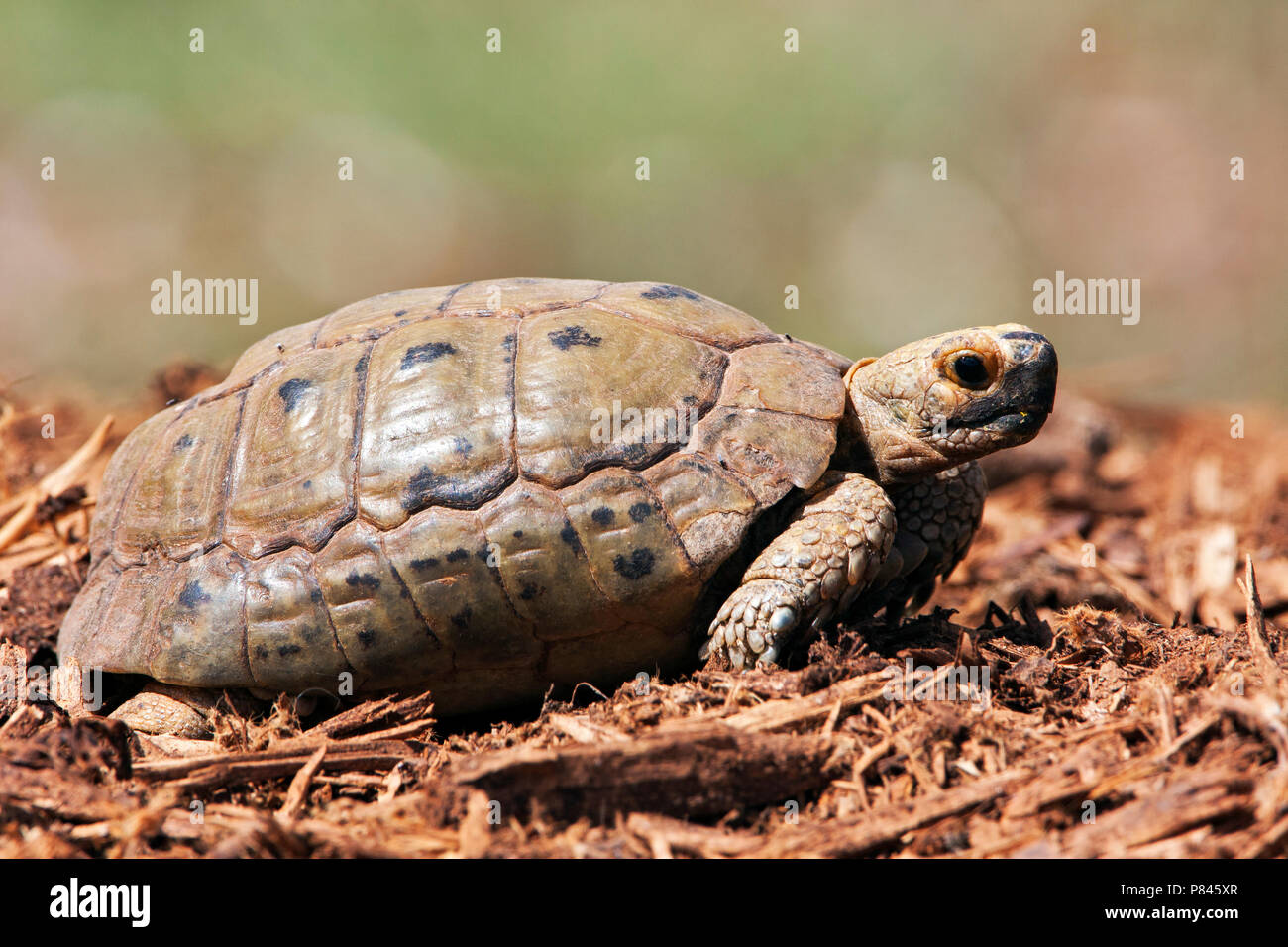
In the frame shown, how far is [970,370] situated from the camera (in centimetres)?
439

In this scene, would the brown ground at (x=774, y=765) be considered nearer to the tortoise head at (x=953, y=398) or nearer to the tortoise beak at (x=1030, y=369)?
the tortoise head at (x=953, y=398)

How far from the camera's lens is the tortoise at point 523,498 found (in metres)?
3.95

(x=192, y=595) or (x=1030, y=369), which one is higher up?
(x=1030, y=369)

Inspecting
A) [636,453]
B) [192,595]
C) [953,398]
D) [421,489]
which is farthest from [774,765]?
[192,595]

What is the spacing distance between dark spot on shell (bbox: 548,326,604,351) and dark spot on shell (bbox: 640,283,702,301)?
0.51m

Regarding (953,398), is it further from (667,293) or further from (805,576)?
(667,293)

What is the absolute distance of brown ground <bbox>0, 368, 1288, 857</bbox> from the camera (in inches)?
115

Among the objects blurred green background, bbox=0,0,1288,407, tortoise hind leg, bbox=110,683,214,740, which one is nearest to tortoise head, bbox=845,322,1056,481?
tortoise hind leg, bbox=110,683,214,740

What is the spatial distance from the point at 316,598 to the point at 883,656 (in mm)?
2404

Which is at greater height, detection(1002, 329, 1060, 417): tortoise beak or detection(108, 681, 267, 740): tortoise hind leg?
detection(1002, 329, 1060, 417): tortoise beak

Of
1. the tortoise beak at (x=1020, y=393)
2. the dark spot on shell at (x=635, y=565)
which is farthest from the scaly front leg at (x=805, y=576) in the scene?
the tortoise beak at (x=1020, y=393)

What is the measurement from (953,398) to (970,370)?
0.15m

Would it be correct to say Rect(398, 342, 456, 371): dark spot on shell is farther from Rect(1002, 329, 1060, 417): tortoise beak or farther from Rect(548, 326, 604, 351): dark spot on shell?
Rect(1002, 329, 1060, 417): tortoise beak
